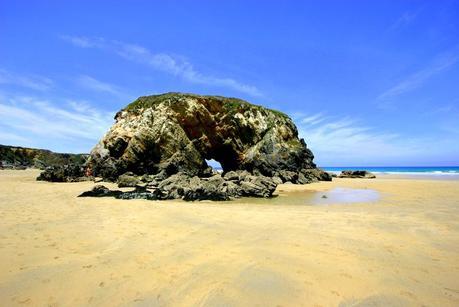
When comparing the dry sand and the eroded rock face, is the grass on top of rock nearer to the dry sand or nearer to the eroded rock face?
the eroded rock face

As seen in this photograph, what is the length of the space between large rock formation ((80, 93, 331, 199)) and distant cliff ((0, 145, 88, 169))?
3456cm

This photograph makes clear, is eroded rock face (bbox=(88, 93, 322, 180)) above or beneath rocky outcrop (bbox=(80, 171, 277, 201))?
above

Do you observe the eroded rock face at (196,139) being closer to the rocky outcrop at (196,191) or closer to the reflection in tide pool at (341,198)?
the rocky outcrop at (196,191)

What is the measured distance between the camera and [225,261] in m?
5.46

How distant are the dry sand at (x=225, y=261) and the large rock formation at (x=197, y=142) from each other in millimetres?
15879

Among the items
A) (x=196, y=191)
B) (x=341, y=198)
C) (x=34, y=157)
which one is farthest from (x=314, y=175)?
(x=34, y=157)

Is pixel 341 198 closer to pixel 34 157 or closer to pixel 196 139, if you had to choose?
pixel 196 139

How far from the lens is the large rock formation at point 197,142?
29047mm

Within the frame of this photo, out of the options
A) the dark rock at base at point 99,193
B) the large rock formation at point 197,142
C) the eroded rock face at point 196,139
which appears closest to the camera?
the dark rock at base at point 99,193

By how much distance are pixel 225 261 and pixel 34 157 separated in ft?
246

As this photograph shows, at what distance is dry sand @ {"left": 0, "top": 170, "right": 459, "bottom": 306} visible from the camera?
412cm

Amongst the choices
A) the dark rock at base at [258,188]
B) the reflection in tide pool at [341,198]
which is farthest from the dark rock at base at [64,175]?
the reflection in tide pool at [341,198]

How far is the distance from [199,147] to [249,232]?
1024 inches

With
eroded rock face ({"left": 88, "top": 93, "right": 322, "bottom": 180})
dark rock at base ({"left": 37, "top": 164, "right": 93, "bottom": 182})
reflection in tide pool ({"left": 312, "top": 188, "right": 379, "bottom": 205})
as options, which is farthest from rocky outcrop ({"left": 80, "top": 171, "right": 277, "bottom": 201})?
dark rock at base ({"left": 37, "top": 164, "right": 93, "bottom": 182})
